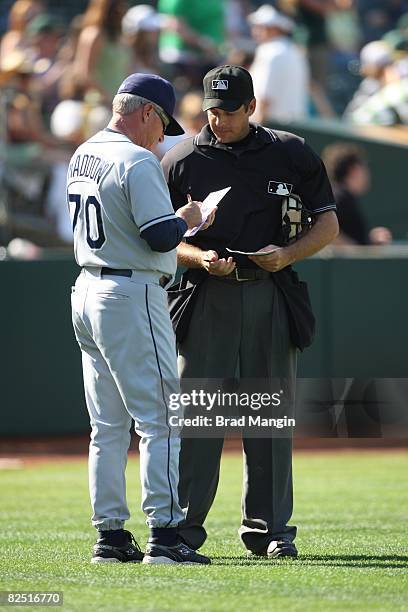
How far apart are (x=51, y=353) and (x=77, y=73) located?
321cm

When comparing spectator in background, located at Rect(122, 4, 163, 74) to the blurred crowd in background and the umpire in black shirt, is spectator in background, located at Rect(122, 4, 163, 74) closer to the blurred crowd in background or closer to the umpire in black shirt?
the blurred crowd in background

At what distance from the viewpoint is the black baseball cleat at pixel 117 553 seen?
5.63 meters

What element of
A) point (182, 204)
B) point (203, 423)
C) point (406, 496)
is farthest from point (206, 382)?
point (406, 496)

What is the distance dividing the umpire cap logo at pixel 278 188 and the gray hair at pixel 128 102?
0.87 m

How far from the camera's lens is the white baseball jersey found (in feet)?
17.6

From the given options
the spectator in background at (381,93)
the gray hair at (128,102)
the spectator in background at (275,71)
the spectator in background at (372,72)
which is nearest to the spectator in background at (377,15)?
the spectator in background at (372,72)

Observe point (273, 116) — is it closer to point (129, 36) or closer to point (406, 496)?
point (129, 36)

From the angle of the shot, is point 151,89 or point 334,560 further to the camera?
point 334,560

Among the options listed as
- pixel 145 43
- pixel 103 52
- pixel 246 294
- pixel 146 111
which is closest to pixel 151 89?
pixel 146 111

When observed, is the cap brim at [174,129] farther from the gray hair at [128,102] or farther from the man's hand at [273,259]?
the man's hand at [273,259]

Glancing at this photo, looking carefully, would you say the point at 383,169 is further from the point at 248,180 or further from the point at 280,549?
the point at 280,549

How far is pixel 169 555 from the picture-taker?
5.51m
